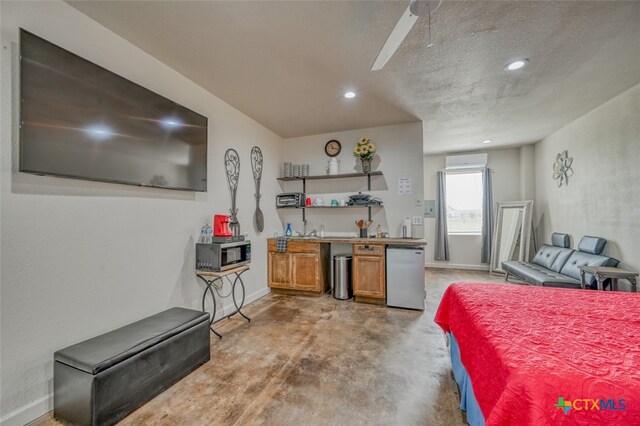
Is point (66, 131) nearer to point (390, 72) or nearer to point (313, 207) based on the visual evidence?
point (390, 72)

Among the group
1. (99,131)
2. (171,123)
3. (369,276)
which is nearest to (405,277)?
(369,276)

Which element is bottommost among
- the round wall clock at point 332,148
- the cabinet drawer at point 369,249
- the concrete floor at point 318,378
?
the concrete floor at point 318,378

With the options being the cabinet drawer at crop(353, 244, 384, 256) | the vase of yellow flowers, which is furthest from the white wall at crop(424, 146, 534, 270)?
the cabinet drawer at crop(353, 244, 384, 256)

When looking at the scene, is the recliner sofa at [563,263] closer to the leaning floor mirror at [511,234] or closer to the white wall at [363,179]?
the leaning floor mirror at [511,234]

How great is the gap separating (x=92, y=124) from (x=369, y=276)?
3386 millimetres

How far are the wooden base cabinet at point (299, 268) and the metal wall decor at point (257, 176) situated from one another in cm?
38

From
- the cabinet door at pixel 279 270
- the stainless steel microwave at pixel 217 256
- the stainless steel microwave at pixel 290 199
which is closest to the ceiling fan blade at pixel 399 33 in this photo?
the stainless steel microwave at pixel 217 256

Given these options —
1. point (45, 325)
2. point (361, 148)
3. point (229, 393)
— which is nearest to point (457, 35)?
point (361, 148)

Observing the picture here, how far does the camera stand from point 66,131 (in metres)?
1.71

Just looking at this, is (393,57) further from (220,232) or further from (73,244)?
(73,244)

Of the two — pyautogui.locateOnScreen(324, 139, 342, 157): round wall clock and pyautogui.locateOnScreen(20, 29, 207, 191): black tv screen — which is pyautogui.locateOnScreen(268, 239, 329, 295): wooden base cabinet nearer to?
pyautogui.locateOnScreen(324, 139, 342, 157): round wall clock

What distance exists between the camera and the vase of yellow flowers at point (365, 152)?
415cm

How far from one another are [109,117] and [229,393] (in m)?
2.25

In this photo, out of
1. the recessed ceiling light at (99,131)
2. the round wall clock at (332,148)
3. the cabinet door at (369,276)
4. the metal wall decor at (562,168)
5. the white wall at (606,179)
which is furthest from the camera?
the round wall clock at (332,148)
